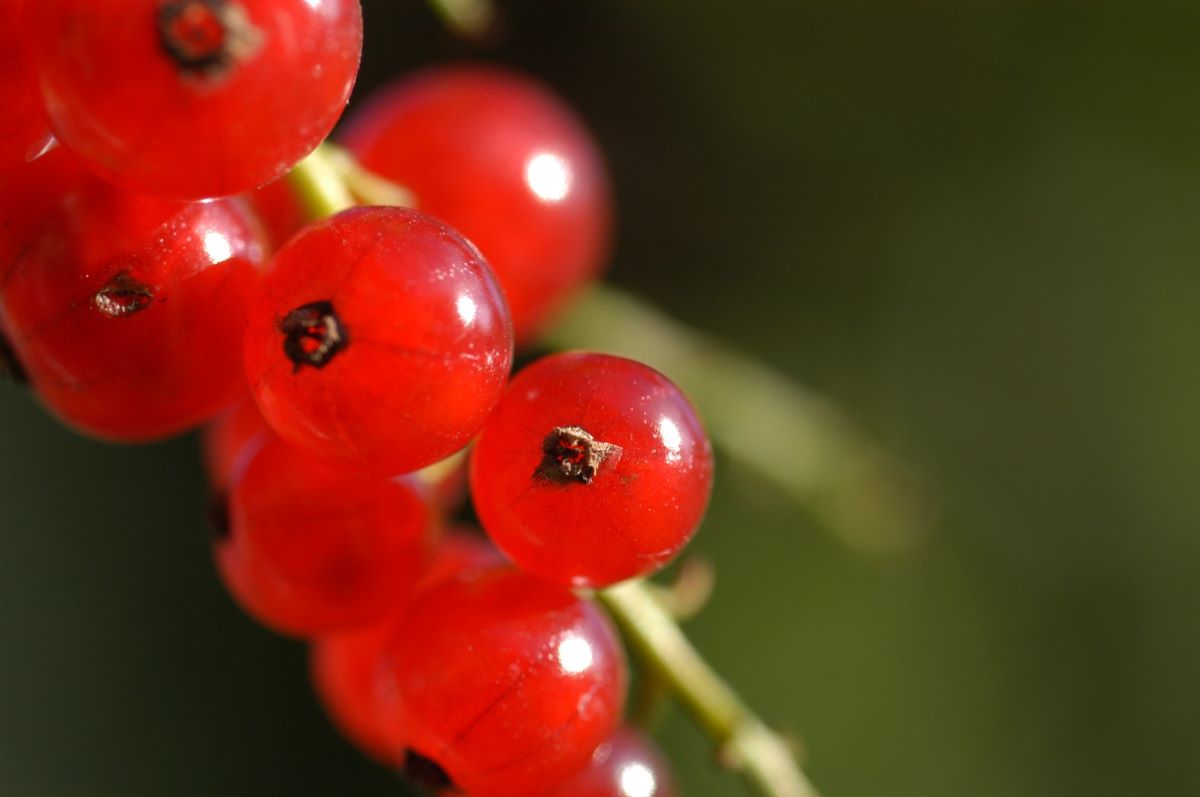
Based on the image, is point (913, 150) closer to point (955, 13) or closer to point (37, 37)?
point (955, 13)

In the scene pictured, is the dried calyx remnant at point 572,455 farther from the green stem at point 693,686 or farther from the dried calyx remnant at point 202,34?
the dried calyx remnant at point 202,34

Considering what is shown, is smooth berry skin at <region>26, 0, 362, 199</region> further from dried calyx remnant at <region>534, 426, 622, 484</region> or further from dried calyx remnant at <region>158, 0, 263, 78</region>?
dried calyx remnant at <region>534, 426, 622, 484</region>

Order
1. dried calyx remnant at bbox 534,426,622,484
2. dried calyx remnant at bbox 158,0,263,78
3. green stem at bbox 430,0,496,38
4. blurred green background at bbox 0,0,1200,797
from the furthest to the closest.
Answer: blurred green background at bbox 0,0,1200,797 < green stem at bbox 430,0,496,38 < dried calyx remnant at bbox 534,426,622,484 < dried calyx remnant at bbox 158,0,263,78

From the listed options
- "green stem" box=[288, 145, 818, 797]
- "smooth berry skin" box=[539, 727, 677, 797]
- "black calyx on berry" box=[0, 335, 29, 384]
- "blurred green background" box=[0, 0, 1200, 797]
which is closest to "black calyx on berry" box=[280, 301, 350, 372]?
"green stem" box=[288, 145, 818, 797]

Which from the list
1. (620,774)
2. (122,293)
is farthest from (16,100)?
(620,774)

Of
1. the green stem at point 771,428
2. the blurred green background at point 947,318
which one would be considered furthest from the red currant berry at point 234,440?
the blurred green background at point 947,318

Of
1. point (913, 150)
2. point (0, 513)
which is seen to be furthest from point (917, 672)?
point (0, 513)

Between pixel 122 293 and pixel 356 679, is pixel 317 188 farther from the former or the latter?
pixel 356 679
